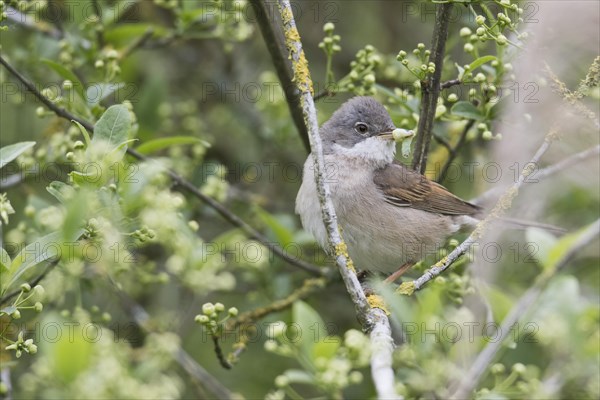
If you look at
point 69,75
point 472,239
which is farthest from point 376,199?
point 69,75

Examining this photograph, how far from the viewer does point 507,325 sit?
241cm

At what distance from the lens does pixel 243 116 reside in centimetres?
709

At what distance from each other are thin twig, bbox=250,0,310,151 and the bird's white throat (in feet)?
1.96

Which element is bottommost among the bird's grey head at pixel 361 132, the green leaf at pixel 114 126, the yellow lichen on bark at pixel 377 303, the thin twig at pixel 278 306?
the thin twig at pixel 278 306

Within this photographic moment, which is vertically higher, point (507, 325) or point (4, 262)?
point (507, 325)

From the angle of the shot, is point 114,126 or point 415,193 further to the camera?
point 415,193

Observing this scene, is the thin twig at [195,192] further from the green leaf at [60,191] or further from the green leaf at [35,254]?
the green leaf at [35,254]

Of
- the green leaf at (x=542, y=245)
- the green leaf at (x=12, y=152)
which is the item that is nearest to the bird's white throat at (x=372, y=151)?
→ the green leaf at (x=542, y=245)

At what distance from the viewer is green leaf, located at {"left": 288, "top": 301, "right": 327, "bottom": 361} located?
9.54ft

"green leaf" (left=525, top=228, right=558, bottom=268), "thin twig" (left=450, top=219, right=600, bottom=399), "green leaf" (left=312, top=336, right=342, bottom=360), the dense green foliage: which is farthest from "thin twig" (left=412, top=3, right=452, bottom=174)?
"green leaf" (left=312, top=336, right=342, bottom=360)

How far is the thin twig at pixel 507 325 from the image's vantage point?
235 centimetres

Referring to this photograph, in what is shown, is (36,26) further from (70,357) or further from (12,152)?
(70,357)

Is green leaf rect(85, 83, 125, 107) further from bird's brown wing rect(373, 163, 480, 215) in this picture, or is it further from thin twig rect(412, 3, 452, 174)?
bird's brown wing rect(373, 163, 480, 215)

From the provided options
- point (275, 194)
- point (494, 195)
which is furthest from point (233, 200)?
point (494, 195)
